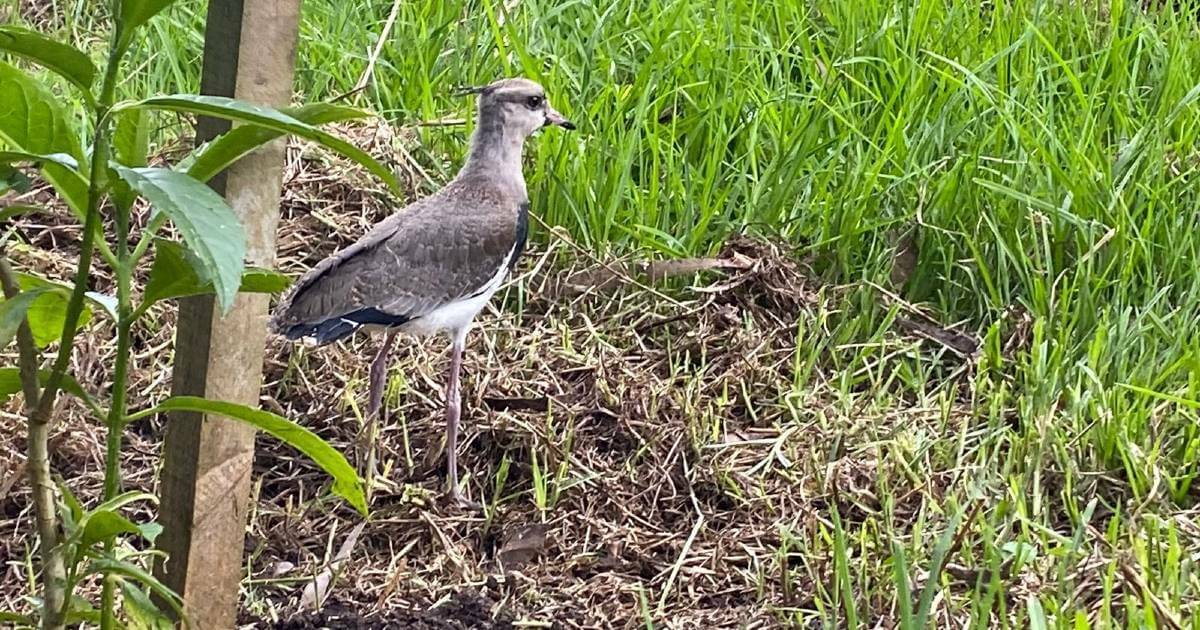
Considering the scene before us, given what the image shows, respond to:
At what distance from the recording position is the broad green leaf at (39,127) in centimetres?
198

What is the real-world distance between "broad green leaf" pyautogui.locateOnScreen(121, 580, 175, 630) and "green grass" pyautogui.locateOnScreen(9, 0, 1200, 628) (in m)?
1.55

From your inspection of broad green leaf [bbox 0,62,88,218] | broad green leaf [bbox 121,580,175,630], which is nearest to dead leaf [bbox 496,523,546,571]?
broad green leaf [bbox 121,580,175,630]

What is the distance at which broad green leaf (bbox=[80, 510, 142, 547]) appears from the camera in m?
2.01

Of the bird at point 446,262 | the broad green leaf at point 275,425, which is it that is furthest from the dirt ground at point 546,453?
the broad green leaf at point 275,425

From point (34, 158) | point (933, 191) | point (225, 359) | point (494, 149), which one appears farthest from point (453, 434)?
point (34, 158)

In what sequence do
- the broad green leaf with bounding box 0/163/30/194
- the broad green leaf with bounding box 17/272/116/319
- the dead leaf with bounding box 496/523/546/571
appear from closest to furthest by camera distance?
1. the broad green leaf with bounding box 0/163/30/194
2. the broad green leaf with bounding box 17/272/116/319
3. the dead leaf with bounding box 496/523/546/571

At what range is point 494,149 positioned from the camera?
4363 mm

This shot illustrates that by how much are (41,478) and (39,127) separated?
46cm

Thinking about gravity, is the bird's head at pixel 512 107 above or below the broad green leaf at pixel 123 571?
above

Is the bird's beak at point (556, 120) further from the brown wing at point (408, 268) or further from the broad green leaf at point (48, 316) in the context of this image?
the broad green leaf at point (48, 316)

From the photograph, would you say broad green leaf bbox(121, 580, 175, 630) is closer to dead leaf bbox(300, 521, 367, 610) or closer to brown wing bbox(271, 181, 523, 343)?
dead leaf bbox(300, 521, 367, 610)

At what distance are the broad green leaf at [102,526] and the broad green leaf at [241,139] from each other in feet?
1.48

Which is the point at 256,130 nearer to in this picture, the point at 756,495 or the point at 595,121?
the point at 756,495

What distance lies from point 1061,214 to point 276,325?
216cm
